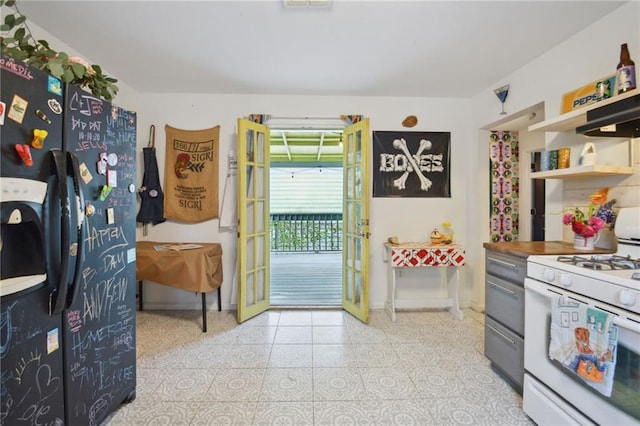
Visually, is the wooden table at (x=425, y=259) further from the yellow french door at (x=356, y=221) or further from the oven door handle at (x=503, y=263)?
the oven door handle at (x=503, y=263)

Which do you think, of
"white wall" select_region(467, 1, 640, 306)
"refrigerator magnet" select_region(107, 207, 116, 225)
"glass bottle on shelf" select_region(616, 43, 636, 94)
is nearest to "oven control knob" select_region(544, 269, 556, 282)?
"white wall" select_region(467, 1, 640, 306)

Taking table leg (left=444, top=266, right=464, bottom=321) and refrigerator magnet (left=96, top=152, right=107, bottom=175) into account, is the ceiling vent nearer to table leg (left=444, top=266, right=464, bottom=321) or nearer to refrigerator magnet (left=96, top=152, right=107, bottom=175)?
refrigerator magnet (left=96, top=152, right=107, bottom=175)

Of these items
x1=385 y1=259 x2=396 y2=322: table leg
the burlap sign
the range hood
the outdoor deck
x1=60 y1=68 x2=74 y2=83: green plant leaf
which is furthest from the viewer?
the outdoor deck

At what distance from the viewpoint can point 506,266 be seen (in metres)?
1.81

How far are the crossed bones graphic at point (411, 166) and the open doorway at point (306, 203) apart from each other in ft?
7.94

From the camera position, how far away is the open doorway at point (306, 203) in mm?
5691

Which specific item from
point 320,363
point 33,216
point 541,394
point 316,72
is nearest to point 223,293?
point 320,363

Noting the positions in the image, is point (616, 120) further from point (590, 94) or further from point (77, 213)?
point (77, 213)

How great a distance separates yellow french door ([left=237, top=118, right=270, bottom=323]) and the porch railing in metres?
3.72

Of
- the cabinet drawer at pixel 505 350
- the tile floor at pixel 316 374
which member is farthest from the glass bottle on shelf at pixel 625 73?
the tile floor at pixel 316 374

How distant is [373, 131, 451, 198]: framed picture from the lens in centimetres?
320

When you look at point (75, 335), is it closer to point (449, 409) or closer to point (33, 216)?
point (33, 216)

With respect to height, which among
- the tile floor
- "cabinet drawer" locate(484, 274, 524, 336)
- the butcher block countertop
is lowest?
the tile floor

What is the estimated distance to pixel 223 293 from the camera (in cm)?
319
